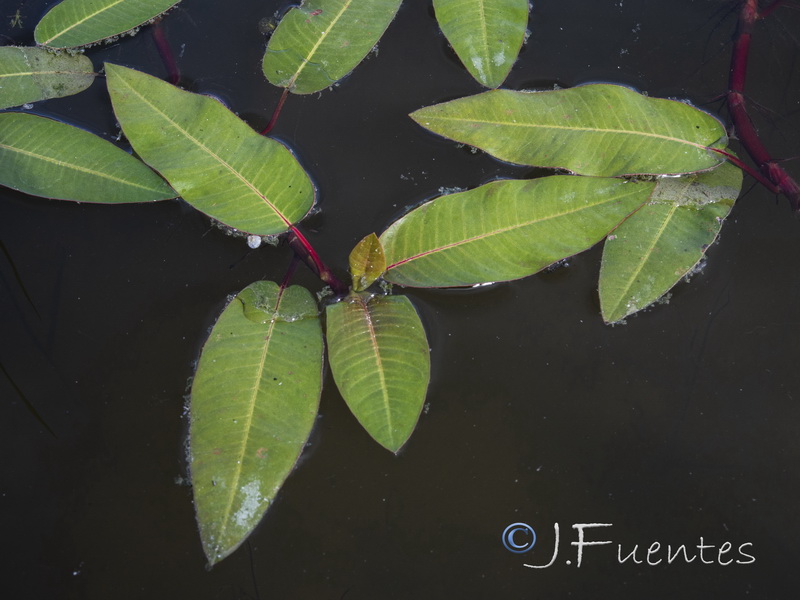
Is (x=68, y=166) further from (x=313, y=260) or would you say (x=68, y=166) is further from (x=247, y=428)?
(x=247, y=428)

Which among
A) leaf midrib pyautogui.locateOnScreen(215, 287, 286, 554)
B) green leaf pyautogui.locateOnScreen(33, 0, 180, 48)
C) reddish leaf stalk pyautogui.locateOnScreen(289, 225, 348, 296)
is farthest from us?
green leaf pyautogui.locateOnScreen(33, 0, 180, 48)

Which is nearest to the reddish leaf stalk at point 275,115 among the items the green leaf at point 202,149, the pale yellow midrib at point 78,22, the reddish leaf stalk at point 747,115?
the green leaf at point 202,149

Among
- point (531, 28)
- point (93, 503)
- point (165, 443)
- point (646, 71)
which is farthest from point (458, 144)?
point (93, 503)

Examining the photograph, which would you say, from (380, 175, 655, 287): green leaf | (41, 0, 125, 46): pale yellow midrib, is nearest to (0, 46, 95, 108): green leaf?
(41, 0, 125, 46): pale yellow midrib

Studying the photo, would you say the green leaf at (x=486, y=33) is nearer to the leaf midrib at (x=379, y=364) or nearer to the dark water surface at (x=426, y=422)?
the dark water surface at (x=426, y=422)

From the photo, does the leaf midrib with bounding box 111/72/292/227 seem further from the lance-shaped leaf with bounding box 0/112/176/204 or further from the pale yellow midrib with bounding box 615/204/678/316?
the pale yellow midrib with bounding box 615/204/678/316

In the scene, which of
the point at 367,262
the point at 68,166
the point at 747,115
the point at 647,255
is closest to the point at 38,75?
the point at 68,166
